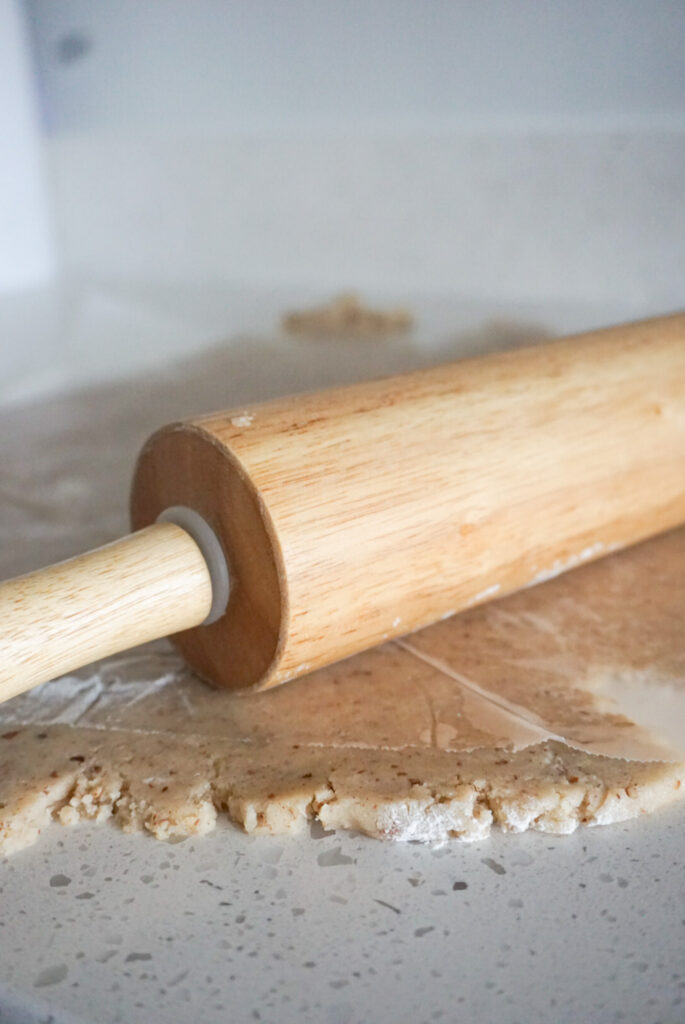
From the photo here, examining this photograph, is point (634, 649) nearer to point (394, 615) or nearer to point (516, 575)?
point (516, 575)

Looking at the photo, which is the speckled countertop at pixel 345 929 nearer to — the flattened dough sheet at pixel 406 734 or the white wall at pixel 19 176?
the flattened dough sheet at pixel 406 734

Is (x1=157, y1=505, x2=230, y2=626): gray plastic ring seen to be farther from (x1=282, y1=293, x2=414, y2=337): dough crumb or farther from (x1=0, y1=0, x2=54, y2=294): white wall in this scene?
(x1=0, y1=0, x2=54, y2=294): white wall

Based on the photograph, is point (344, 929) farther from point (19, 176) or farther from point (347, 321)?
point (19, 176)

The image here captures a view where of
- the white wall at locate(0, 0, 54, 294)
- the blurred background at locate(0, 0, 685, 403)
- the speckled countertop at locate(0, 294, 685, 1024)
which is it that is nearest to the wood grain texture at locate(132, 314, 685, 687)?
the speckled countertop at locate(0, 294, 685, 1024)

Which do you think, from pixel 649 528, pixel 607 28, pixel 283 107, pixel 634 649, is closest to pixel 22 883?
pixel 634 649

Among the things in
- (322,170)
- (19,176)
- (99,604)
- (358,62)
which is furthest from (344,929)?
(19,176)

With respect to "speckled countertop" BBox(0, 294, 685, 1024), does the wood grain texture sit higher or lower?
higher
